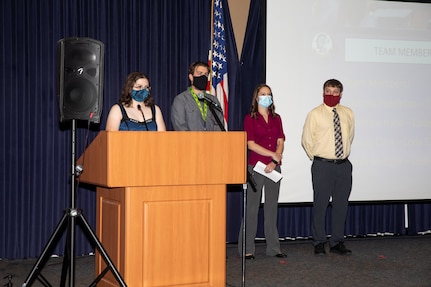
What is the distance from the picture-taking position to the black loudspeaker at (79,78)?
3.41 metres

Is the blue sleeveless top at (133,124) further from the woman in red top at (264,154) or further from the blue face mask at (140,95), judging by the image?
the woman in red top at (264,154)

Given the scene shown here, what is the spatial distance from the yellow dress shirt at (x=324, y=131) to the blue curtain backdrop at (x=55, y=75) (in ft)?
2.44

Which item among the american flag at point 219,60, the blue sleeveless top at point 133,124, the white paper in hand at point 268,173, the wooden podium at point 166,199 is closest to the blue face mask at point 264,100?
the white paper in hand at point 268,173

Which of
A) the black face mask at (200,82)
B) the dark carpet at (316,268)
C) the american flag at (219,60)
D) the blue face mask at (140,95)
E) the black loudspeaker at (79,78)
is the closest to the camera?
the black loudspeaker at (79,78)

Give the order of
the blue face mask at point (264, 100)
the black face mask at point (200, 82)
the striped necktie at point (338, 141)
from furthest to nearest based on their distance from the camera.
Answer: the striped necktie at point (338, 141) → the blue face mask at point (264, 100) → the black face mask at point (200, 82)

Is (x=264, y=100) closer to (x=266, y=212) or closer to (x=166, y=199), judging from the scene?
(x=266, y=212)

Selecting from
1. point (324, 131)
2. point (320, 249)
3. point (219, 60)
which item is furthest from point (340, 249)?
point (219, 60)

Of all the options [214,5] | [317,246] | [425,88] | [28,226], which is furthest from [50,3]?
[425,88]

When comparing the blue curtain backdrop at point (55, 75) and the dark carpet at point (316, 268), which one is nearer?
the dark carpet at point (316, 268)

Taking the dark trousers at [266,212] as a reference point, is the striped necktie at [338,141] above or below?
above

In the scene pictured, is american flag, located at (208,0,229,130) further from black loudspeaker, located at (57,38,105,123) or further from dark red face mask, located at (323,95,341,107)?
black loudspeaker, located at (57,38,105,123)

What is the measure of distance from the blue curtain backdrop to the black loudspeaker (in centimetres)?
256

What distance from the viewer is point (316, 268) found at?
212 inches

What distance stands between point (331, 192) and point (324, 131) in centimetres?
66
